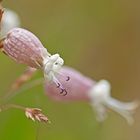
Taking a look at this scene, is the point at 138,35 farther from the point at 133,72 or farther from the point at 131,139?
the point at 131,139

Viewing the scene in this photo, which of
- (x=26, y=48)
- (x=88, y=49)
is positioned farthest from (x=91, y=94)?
(x=88, y=49)

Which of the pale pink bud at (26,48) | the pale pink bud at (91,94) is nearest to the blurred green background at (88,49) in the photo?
the pale pink bud at (91,94)

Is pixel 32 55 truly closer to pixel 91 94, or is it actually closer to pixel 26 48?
pixel 26 48

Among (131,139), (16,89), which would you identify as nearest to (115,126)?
(131,139)

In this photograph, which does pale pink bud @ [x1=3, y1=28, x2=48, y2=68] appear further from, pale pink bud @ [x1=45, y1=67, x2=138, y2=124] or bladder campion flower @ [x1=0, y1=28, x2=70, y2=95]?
pale pink bud @ [x1=45, y1=67, x2=138, y2=124]

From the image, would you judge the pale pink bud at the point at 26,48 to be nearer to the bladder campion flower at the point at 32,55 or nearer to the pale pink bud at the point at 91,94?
the bladder campion flower at the point at 32,55
